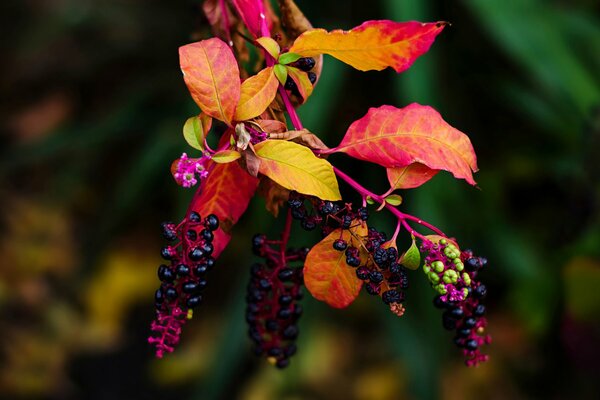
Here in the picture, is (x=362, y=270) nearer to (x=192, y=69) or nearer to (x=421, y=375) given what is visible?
(x=192, y=69)

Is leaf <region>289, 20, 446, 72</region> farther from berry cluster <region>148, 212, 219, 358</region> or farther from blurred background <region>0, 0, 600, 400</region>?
blurred background <region>0, 0, 600, 400</region>

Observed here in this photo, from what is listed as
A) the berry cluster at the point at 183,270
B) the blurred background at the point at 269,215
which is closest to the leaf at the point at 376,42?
the berry cluster at the point at 183,270

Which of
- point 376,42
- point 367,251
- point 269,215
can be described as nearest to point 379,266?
point 367,251

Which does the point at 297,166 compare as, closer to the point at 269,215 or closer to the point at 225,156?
the point at 225,156

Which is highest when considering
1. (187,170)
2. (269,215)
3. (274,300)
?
(187,170)

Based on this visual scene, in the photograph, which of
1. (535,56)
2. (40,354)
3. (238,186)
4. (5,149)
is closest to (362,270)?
(238,186)

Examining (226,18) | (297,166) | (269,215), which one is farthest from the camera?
(269,215)

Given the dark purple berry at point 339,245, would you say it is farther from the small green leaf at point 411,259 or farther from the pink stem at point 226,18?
the pink stem at point 226,18
